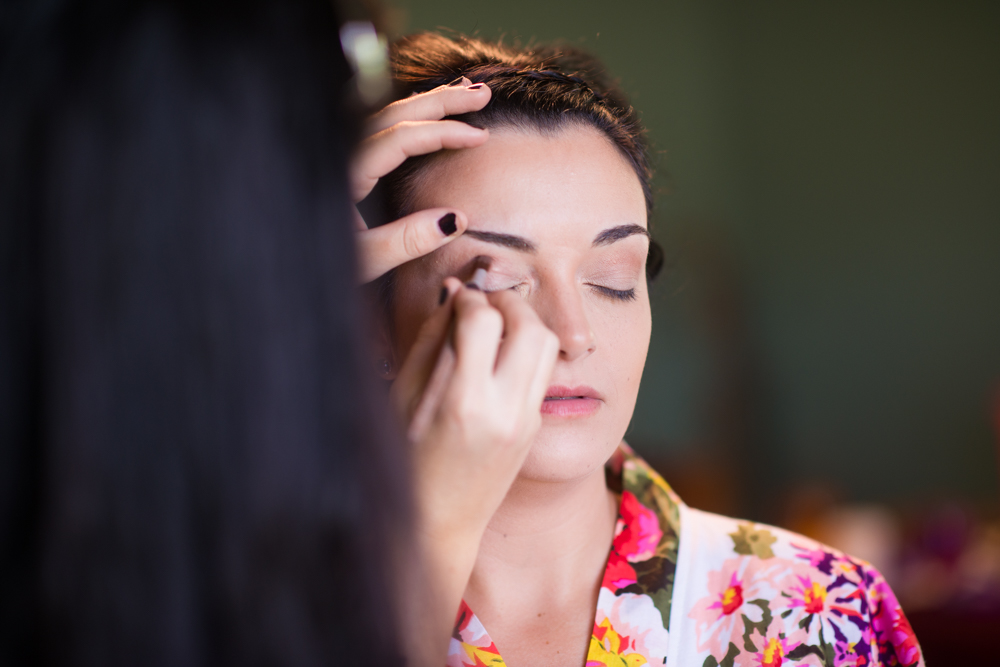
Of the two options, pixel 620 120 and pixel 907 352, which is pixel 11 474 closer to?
pixel 620 120

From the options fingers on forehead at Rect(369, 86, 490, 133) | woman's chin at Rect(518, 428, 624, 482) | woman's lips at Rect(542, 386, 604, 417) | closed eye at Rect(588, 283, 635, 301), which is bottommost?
woman's chin at Rect(518, 428, 624, 482)

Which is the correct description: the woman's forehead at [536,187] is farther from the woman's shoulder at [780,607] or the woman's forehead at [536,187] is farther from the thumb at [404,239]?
the woman's shoulder at [780,607]

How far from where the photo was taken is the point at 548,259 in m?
0.96

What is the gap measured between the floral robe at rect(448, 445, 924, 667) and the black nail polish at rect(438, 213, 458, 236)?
49 cm

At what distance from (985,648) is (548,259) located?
1998 mm

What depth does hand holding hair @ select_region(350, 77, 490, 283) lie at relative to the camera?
90 centimetres

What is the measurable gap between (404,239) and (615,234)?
288mm

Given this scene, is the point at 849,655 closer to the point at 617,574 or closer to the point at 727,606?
the point at 727,606

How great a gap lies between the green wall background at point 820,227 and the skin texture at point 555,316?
3.07 m

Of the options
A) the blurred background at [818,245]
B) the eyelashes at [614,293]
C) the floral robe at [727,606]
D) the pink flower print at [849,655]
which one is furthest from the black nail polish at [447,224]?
the blurred background at [818,245]

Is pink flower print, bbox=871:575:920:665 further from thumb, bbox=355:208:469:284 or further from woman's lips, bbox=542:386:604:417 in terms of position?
thumb, bbox=355:208:469:284

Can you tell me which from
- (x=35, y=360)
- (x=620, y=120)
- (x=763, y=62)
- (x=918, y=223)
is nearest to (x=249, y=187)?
(x=35, y=360)

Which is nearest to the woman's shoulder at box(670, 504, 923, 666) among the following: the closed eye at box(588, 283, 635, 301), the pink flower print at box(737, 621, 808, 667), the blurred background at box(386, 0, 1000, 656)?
the pink flower print at box(737, 621, 808, 667)

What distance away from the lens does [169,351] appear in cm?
57
